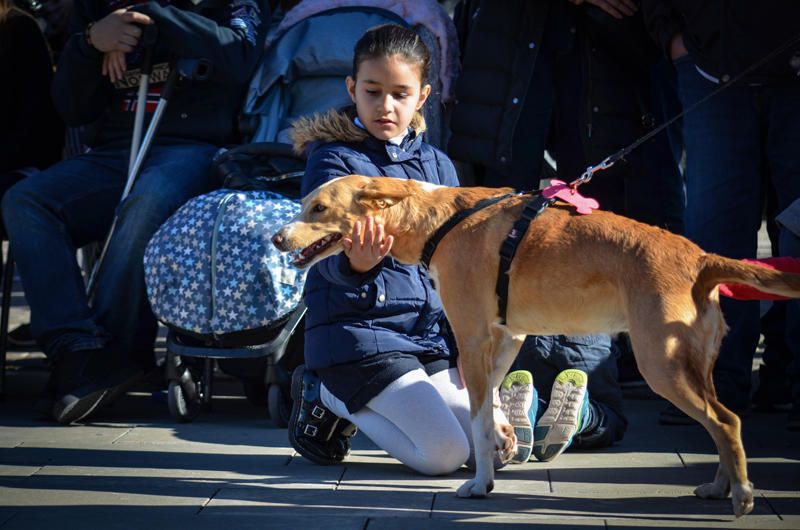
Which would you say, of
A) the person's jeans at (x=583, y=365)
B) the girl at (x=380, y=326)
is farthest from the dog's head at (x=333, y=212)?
the person's jeans at (x=583, y=365)

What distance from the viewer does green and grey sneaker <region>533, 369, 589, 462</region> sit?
4.81 meters

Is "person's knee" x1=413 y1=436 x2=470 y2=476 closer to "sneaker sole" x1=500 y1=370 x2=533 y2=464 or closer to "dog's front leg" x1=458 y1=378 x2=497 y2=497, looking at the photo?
"sneaker sole" x1=500 y1=370 x2=533 y2=464

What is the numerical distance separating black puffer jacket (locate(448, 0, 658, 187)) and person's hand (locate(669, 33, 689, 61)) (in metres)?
0.43

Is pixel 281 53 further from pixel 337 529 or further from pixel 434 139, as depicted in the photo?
pixel 337 529

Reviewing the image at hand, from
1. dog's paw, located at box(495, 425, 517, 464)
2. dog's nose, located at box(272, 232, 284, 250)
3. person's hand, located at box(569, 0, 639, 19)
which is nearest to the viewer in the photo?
dog's nose, located at box(272, 232, 284, 250)

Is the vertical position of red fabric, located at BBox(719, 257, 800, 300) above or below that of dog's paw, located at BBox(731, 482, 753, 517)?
above

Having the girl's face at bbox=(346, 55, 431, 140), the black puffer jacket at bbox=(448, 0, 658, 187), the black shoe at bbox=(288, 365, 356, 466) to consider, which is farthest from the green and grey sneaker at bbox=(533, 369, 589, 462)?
the black puffer jacket at bbox=(448, 0, 658, 187)

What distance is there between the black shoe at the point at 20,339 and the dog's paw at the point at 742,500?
5.62 m

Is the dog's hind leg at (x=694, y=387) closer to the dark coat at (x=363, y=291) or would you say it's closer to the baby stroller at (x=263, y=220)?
the dark coat at (x=363, y=291)

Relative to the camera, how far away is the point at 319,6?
6.49 m

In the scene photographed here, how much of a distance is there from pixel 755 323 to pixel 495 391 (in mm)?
1915

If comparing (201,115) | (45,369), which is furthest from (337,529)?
(45,369)

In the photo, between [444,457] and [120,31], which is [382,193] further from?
[120,31]

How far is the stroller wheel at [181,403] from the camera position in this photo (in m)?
5.67
